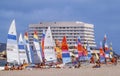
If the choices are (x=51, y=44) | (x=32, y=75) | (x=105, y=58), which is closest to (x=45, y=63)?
(x=51, y=44)

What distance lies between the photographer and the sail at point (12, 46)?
43.1 m

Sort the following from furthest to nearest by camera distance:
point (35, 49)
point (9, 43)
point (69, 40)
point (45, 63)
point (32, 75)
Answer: point (69, 40)
point (35, 49)
point (45, 63)
point (9, 43)
point (32, 75)

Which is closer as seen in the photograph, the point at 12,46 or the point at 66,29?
the point at 12,46

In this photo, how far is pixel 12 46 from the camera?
1716 inches

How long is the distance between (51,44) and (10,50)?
7236mm

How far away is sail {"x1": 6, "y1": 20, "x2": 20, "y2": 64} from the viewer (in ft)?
141

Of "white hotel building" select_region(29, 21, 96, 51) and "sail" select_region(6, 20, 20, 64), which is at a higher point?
"white hotel building" select_region(29, 21, 96, 51)

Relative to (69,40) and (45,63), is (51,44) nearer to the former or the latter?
(45,63)

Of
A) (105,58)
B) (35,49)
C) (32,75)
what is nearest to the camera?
(32,75)

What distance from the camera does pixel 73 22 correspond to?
17562 centimetres

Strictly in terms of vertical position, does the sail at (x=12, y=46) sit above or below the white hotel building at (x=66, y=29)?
below

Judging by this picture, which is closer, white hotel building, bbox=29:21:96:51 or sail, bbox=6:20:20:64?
sail, bbox=6:20:20:64

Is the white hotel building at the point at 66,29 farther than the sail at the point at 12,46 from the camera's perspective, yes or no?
Yes

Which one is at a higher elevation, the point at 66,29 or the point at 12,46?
the point at 66,29
